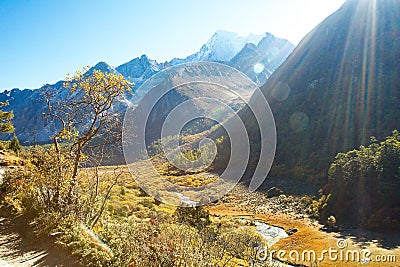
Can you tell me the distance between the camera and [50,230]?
9156 mm

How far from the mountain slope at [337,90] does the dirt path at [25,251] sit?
53258 millimetres

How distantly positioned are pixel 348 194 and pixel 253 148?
50796mm

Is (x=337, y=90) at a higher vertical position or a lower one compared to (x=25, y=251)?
higher

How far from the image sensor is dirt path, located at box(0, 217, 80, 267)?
7504 mm

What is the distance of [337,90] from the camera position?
82.1 m

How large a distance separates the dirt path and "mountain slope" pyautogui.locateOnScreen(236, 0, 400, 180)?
175 ft

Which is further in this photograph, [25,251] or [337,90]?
[337,90]

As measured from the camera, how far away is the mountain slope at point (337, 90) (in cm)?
6531

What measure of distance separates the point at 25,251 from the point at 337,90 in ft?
286

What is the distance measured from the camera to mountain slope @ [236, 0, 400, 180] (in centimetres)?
6531

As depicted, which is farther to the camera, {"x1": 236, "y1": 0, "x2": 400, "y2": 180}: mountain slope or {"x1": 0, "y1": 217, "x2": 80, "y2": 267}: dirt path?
{"x1": 236, "y1": 0, "x2": 400, "y2": 180}: mountain slope

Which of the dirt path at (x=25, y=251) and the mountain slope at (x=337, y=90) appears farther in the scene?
the mountain slope at (x=337, y=90)

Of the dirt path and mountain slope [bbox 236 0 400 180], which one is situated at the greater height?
mountain slope [bbox 236 0 400 180]

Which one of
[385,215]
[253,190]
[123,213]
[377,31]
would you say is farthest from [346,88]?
[123,213]
